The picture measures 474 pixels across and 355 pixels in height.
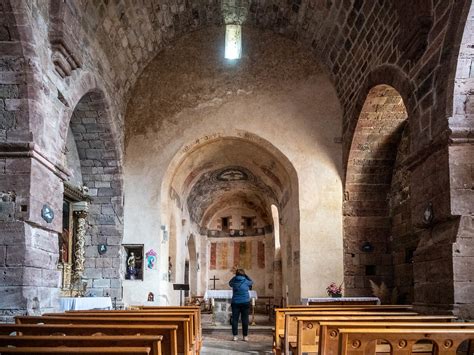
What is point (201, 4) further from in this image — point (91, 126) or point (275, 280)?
point (275, 280)

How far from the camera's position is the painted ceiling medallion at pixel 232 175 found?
690 inches

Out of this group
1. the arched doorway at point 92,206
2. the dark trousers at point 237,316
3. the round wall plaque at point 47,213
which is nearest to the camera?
the round wall plaque at point 47,213

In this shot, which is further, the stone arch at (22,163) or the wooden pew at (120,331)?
the stone arch at (22,163)

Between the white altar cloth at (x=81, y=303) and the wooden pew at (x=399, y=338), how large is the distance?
6.06 m

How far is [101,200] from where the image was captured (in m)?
12.6

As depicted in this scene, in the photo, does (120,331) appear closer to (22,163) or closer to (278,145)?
(22,163)

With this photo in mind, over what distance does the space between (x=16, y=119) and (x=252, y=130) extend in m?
6.65

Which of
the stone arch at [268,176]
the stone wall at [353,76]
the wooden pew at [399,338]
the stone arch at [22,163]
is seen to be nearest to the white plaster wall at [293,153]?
the stone arch at [268,176]

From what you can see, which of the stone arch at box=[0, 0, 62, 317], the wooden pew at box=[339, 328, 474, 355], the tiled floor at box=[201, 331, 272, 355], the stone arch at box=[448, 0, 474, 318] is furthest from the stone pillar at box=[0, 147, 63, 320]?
the stone arch at box=[448, 0, 474, 318]

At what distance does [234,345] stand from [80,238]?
14.3ft

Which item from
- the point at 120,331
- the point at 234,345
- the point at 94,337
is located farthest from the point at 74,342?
the point at 234,345

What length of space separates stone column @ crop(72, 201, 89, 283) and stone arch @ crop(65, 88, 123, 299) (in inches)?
14.9

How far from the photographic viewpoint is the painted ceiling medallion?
1752 cm

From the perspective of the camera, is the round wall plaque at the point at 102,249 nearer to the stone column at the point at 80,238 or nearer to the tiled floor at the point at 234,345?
the stone column at the point at 80,238
